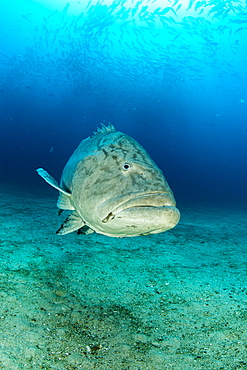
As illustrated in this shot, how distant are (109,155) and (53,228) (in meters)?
4.18

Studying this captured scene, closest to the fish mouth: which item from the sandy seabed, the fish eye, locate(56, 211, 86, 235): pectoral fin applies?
the fish eye

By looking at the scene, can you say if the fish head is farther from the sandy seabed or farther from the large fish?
the sandy seabed

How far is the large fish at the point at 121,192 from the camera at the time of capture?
7.13 ft

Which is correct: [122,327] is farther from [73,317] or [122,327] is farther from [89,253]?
[89,253]

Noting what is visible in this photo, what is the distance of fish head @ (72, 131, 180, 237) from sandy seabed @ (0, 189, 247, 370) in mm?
971

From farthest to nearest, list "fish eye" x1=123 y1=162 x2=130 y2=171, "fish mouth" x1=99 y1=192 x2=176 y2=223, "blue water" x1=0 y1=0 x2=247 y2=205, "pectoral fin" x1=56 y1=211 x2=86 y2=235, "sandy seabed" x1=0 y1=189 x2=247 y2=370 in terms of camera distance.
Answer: "blue water" x1=0 y1=0 x2=247 y2=205 < "pectoral fin" x1=56 y1=211 x2=86 y2=235 < "fish eye" x1=123 y1=162 x2=130 y2=171 < "fish mouth" x1=99 y1=192 x2=176 y2=223 < "sandy seabed" x1=0 y1=189 x2=247 y2=370

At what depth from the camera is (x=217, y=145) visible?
152m

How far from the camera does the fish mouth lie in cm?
214

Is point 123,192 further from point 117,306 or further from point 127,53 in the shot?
point 127,53

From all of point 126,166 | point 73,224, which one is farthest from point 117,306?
point 126,166

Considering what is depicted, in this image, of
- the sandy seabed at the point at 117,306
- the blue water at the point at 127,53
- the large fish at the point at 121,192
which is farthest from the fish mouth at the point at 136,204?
the blue water at the point at 127,53

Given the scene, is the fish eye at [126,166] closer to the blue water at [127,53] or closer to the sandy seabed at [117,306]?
the sandy seabed at [117,306]

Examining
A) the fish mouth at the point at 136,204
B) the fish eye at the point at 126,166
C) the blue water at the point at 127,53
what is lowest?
the fish mouth at the point at 136,204

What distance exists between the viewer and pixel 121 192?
234cm
